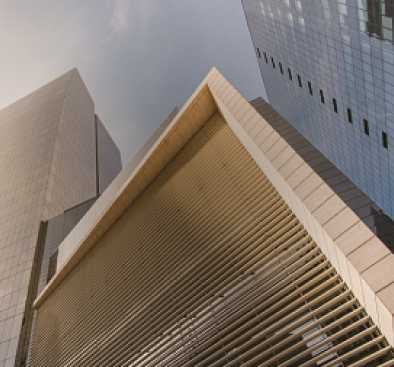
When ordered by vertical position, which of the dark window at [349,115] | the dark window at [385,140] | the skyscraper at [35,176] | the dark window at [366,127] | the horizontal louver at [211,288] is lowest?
the horizontal louver at [211,288]

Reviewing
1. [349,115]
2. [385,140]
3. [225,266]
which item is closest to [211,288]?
[225,266]

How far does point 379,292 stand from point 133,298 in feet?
26.6

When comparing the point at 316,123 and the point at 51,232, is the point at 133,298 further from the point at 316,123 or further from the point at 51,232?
the point at 316,123

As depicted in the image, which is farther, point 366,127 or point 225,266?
point 366,127

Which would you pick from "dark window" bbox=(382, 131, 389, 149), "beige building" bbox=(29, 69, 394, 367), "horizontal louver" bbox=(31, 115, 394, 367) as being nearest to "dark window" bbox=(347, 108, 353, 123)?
"dark window" bbox=(382, 131, 389, 149)

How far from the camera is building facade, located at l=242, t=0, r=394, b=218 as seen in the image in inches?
1186

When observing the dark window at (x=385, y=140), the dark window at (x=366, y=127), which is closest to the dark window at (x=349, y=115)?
the dark window at (x=366, y=127)

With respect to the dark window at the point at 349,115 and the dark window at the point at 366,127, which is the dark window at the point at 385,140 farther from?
the dark window at the point at 349,115

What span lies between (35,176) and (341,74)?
42274 millimetres

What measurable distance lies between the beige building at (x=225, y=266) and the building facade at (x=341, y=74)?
2136 centimetres

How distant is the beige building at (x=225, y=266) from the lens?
5273mm

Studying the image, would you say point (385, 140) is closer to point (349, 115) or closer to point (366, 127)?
point (366, 127)

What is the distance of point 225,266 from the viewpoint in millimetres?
8016

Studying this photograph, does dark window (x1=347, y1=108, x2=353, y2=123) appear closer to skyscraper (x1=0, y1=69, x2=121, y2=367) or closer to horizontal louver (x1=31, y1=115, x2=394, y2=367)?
horizontal louver (x1=31, y1=115, x2=394, y2=367)
